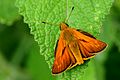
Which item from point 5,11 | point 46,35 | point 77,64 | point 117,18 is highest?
point 46,35

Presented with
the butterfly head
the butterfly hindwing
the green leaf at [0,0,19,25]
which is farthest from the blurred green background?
the butterfly head

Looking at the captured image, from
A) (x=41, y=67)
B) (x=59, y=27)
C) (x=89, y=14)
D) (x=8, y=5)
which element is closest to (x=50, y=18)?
(x=59, y=27)

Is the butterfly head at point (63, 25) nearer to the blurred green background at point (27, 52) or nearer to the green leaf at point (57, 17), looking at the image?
the green leaf at point (57, 17)

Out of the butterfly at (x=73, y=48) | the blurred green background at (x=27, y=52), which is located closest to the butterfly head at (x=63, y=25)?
the butterfly at (x=73, y=48)

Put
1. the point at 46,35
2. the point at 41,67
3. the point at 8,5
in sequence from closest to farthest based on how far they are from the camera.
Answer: the point at 46,35 → the point at 8,5 → the point at 41,67

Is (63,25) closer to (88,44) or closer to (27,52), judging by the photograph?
(88,44)

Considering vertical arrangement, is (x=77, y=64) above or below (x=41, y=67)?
above

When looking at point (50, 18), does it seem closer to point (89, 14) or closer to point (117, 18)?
point (89, 14)

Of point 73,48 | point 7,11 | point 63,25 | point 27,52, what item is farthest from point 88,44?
point 27,52
